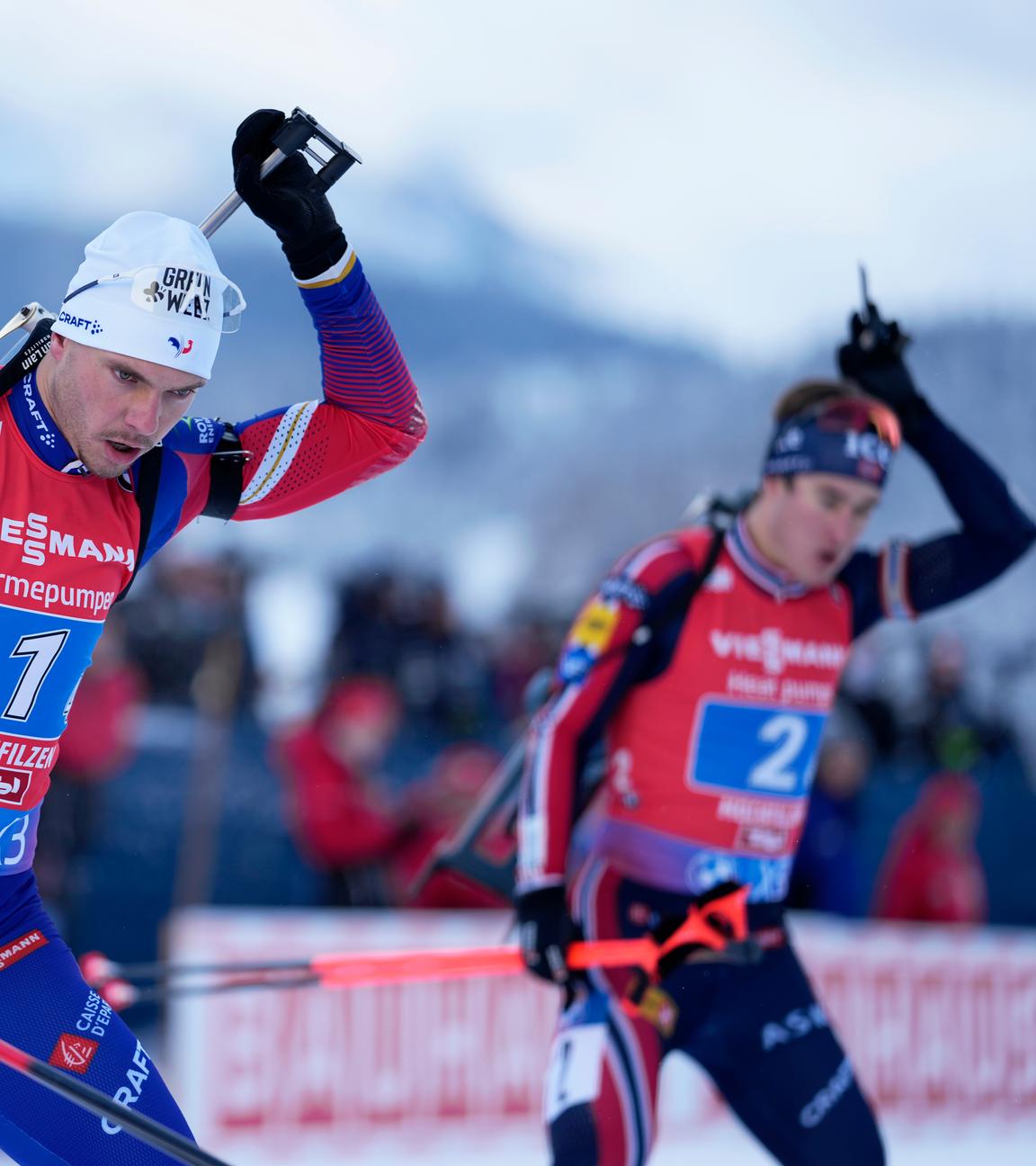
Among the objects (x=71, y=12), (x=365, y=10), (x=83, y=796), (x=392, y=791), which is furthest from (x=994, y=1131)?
(x=71, y=12)

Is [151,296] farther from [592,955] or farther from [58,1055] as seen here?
[592,955]

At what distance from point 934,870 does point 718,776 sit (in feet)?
14.1

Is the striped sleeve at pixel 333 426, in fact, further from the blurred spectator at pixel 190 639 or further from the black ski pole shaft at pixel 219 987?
the blurred spectator at pixel 190 639

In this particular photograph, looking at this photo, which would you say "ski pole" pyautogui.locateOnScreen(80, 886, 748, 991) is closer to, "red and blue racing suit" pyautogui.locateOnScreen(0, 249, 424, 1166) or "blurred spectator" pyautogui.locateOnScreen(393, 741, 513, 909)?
"red and blue racing suit" pyautogui.locateOnScreen(0, 249, 424, 1166)

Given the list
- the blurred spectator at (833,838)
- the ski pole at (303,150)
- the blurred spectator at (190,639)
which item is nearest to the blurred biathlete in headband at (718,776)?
the ski pole at (303,150)

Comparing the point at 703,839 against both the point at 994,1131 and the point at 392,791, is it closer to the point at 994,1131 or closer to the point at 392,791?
the point at 392,791

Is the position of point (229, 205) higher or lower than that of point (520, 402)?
lower

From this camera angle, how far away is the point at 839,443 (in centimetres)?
383

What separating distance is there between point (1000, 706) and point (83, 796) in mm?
4673

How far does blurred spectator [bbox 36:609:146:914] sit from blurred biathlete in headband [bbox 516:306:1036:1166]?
277cm

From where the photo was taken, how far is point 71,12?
9344 mm

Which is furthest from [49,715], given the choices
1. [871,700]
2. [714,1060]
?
[871,700]

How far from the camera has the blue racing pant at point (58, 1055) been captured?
2.56 m

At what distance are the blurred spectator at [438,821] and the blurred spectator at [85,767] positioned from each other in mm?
1230
